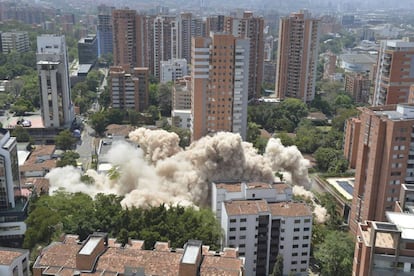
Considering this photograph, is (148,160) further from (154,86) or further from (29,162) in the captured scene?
(154,86)

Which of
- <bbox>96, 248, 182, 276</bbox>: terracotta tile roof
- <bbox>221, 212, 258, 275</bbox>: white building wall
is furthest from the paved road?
<bbox>96, 248, 182, 276</bbox>: terracotta tile roof

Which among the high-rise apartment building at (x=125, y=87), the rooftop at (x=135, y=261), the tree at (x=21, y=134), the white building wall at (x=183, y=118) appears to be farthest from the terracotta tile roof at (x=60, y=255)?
the high-rise apartment building at (x=125, y=87)

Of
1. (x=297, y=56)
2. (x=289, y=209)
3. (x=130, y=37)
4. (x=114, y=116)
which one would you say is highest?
(x=130, y=37)

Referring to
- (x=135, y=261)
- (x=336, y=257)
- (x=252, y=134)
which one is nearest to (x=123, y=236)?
(x=135, y=261)

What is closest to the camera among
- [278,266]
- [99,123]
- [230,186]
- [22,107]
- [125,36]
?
[278,266]

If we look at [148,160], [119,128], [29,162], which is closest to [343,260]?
[148,160]

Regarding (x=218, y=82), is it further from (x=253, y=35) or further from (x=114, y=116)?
(x=253, y=35)

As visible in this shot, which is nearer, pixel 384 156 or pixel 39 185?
pixel 384 156

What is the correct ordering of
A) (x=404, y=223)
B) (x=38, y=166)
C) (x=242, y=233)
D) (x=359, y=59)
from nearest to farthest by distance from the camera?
(x=404, y=223), (x=242, y=233), (x=38, y=166), (x=359, y=59)
